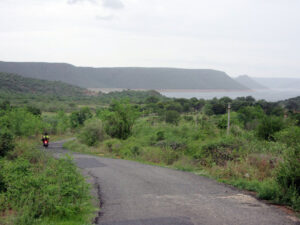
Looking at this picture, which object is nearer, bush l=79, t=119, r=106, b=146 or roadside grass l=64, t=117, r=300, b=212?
roadside grass l=64, t=117, r=300, b=212

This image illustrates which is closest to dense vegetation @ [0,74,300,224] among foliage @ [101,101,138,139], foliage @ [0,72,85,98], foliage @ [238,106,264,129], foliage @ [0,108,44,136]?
foliage @ [101,101,138,139]

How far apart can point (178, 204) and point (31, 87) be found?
10955 cm

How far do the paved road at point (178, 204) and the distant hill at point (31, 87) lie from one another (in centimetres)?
9153

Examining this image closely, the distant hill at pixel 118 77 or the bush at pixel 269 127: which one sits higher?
the distant hill at pixel 118 77

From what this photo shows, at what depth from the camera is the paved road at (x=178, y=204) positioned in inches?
271

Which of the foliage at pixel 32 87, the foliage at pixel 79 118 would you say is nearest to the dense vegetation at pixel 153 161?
the foliage at pixel 79 118

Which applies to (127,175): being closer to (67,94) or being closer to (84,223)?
(84,223)

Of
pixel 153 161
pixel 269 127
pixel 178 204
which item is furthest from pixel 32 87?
pixel 178 204

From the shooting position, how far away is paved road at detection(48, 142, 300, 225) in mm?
6895

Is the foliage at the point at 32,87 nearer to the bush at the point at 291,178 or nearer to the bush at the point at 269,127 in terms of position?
the bush at the point at 269,127

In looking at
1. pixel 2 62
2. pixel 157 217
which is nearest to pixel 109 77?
pixel 2 62

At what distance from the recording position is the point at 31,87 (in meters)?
110

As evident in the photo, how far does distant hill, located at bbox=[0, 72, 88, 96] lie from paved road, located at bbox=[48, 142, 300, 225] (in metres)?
91.5

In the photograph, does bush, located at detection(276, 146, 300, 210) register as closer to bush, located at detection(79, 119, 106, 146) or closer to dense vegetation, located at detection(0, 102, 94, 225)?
dense vegetation, located at detection(0, 102, 94, 225)
